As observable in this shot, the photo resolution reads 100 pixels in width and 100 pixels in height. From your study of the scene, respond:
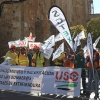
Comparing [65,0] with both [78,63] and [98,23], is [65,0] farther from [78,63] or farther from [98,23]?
[78,63]

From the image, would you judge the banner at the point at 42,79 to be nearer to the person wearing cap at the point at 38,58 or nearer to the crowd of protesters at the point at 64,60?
the crowd of protesters at the point at 64,60

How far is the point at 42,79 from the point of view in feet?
27.2

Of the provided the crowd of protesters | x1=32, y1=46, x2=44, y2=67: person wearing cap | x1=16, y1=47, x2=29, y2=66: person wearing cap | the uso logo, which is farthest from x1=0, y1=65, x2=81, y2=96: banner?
x1=16, y1=47, x2=29, y2=66: person wearing cap

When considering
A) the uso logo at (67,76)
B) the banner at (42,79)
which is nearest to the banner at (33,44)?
the banner at (42,79)

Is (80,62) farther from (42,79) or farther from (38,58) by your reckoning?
(42,79)

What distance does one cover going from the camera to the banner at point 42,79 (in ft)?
26.4

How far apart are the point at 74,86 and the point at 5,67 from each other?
2.30 metres

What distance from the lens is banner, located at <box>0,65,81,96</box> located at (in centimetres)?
804

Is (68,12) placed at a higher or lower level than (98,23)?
higher

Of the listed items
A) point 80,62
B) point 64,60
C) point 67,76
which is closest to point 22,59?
point 64,60

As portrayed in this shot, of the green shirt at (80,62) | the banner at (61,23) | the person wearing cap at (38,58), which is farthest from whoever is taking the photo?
the person wearing cap at (38,58)

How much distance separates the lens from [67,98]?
8.62m

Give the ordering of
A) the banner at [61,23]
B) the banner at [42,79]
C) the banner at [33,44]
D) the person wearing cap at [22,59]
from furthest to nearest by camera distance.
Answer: the banner at [33,44] < the person wearing cap at [22,59] < the banner at [61,23] < the banner at [42,79]

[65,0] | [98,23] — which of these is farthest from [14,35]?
[65,0]
